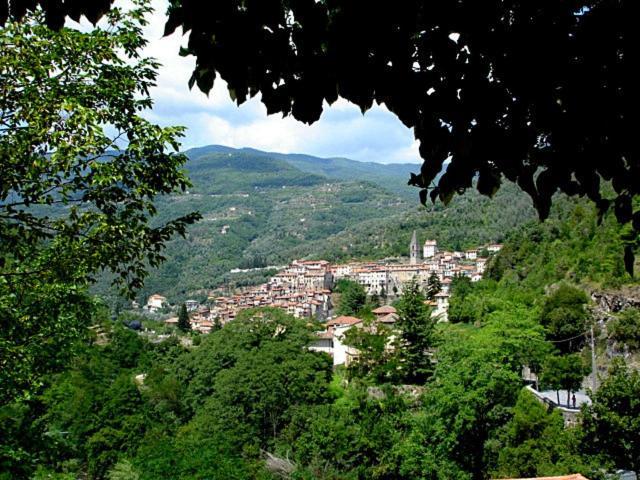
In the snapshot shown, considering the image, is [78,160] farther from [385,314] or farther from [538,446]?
[385,314]

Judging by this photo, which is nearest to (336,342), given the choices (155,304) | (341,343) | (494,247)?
(341,343)

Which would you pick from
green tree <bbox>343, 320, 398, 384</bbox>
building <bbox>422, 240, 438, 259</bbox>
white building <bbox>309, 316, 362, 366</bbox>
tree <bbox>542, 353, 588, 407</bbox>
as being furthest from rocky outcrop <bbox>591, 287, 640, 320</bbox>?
building <bbox>422, 240, 438, 259</bbox>

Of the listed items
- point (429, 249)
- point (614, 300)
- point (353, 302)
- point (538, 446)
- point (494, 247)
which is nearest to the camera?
point (538, 446)

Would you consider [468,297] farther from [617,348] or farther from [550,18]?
[550,18]

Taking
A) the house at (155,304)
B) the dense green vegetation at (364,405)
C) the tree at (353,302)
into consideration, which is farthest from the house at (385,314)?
the house at (155,304)

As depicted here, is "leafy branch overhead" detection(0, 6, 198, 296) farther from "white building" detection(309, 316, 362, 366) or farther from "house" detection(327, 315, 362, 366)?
"white building" detection(309, 316, 362, 366)

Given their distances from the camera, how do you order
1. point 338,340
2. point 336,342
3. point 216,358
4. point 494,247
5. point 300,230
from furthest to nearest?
point 300,230, point 494,247, point 336,342, point 338,340, point 216,358
